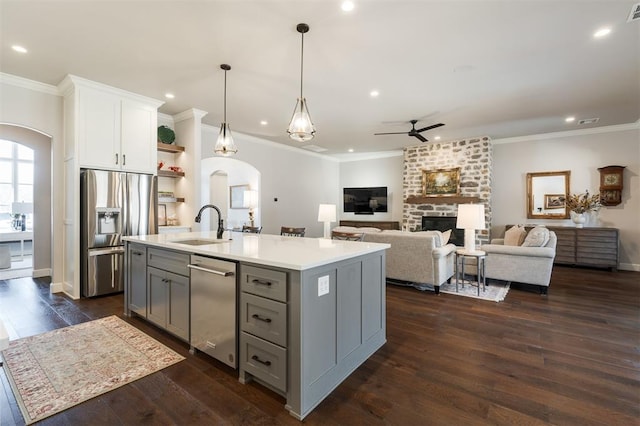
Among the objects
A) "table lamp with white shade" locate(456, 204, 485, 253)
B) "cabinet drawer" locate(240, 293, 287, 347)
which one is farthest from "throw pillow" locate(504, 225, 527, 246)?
"cabinet drawer" locate(240, 293, 287, 347)

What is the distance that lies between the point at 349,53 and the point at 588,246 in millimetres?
6057

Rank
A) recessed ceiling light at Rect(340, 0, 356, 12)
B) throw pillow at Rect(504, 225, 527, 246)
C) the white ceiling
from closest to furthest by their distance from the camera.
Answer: recessed ceiling light at Rect(340, 0, 356, 12)
the white ceiling
throw pillow at Rect(504, 225, 527, 246)

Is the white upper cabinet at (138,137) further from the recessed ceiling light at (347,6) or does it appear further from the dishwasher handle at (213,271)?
the recessed ceiling light at (347,6)

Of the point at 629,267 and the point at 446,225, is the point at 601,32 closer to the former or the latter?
the point at 446,225

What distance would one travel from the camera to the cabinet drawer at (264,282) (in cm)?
181

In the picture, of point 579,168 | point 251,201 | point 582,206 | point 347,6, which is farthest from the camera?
point 251,201

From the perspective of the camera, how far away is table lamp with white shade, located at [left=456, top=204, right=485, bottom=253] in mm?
4348

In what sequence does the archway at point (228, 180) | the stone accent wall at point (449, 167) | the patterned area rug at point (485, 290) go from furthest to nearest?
the stone accent wall at point (449, 167) → the archway at point (228, 180) → the patterned area rug at point (485, 290)

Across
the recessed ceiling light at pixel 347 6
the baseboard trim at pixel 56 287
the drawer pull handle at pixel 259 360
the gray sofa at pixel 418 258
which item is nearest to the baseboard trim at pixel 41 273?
the baseboard trim at pixel 56 287

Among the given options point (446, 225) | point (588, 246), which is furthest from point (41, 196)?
point (588, 246)

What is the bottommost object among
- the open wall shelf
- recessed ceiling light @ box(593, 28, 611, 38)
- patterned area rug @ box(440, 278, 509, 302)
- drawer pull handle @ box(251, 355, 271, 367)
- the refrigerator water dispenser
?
patterned area rug @ box(440, 278, 509, 302)

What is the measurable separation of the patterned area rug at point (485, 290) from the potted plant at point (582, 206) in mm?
2856

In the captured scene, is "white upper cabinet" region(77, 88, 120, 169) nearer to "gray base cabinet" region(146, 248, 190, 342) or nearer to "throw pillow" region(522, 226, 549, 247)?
"gray base cabinet" region(146, 248, 190, 342)

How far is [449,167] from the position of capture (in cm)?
731
